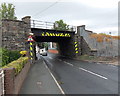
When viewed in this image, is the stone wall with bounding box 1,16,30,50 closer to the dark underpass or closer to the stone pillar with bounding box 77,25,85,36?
the dark underpass

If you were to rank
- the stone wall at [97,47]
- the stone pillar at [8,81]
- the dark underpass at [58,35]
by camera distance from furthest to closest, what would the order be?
the stone wall at [97,47]
the dark underpass at [58,35]
the stone pillar at [8,81]

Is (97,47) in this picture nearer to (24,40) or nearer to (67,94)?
(24,40)

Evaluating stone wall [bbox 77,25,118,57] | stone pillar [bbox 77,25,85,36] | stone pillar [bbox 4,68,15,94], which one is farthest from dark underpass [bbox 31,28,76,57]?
stone pillar [bbox 4,68,15,94]

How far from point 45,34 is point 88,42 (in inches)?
332

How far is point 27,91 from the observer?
22.5 ft

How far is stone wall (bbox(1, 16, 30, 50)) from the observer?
16.7 meters

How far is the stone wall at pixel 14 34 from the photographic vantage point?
16.7 m

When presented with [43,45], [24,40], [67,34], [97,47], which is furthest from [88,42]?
[43,45]

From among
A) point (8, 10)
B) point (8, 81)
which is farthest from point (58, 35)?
point (8, 10)

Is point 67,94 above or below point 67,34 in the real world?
below

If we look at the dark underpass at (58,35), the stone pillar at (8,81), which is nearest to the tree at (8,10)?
the dark underpass at (58,35)

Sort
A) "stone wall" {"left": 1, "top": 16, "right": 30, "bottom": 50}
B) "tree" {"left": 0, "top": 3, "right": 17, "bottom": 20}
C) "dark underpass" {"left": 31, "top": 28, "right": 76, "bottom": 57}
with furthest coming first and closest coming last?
1. "tree" {"left": 0, "top": 3, "right": 17, "bottom": 20}
2. "dark underpass" {"left": 31, "top": 28, "right": 76, "bottom": 57}
3. "stone wall" {"left": 1, "top": 16, "right": 30, "bottom": 50}

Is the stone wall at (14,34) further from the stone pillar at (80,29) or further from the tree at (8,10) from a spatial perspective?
the tree at (8,10)

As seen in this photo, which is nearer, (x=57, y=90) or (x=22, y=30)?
(x=57, y=90)
